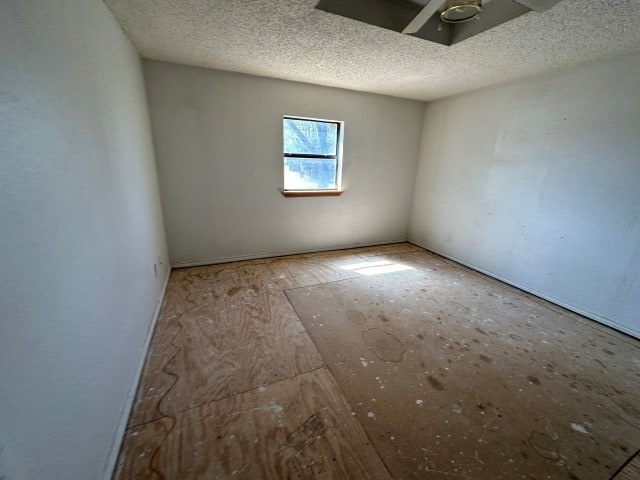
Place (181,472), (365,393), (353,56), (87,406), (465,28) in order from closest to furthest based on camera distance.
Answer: (87,406), (181,472), (365,393), (465,28), (353,56)

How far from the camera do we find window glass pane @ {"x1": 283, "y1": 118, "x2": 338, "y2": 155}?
321 centimetres

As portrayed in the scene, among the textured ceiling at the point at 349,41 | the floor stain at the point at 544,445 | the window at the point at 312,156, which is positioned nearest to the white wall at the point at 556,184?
the textured ceiling at the point at 349,41

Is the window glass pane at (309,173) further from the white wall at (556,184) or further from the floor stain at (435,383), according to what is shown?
the floor stain at (435,383)

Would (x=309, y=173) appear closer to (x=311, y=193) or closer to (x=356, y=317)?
(x=311, y=193)

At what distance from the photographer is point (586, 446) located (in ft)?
Answer: 4.10

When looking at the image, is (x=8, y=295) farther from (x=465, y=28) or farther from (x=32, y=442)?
(x=465, y=28)

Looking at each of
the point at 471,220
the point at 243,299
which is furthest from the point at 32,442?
the point at 471,220

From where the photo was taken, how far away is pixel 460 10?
1.56m

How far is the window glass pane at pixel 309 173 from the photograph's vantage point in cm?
333

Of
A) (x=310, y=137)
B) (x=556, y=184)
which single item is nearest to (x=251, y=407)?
(x=310, y=137)

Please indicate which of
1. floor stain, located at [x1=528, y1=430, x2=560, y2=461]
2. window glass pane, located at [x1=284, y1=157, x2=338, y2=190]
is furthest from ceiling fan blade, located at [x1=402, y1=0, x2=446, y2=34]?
floor stain, located at [x1=528, y1=430, x2=560, y2=461]

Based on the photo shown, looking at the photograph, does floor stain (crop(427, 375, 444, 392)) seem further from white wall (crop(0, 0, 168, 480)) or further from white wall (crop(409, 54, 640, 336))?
white wall (crop(409, 54, 640, 336))

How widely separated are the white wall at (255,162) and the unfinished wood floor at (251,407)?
111cm

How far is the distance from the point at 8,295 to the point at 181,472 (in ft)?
3.20
